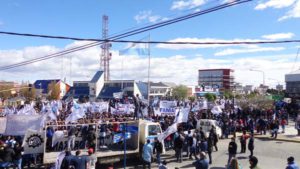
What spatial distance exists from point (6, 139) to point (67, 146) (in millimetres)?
3082

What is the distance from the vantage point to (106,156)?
16.4 meters

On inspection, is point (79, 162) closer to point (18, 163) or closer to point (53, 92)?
point (18, 163)

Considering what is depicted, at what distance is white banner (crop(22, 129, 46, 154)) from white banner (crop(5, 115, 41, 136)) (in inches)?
18.0

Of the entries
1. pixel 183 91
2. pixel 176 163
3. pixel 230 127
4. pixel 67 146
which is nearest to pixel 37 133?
pixel 67 146

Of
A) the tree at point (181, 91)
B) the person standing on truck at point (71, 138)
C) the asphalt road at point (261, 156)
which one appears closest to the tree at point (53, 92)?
the tree at point (181, 91)

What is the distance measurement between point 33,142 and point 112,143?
4.04 meters

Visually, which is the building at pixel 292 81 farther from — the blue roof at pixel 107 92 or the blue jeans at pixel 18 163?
the blue jeans at pixel 18 163

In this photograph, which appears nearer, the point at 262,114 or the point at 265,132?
the point at 265,132

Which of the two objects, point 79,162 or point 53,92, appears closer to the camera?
point 79,162

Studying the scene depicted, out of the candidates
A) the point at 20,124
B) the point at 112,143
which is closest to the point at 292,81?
the point at 112,143

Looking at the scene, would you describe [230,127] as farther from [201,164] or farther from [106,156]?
[201,164]

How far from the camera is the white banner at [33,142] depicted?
15.4 meters

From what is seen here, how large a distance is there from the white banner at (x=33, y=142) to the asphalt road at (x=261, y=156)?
3838 millimetres

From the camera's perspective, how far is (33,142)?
15469 mm
